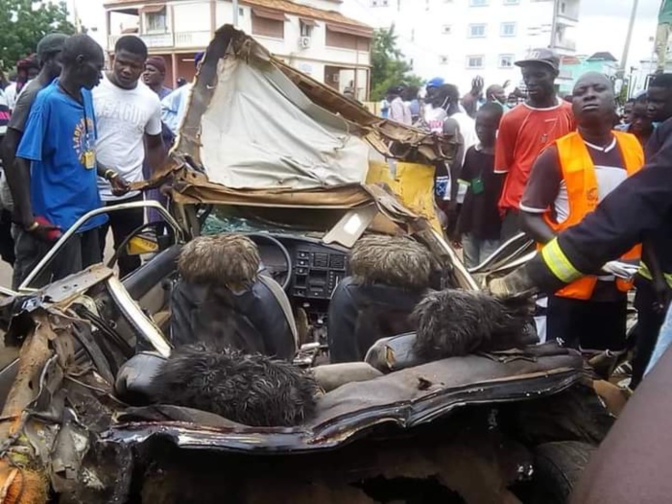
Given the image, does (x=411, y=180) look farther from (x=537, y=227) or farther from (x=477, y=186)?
(x=537, y=227)

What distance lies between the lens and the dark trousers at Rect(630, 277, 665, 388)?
10.7 ft

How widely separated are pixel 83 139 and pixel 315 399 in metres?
3.44

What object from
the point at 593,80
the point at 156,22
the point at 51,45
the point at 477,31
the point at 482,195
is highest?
the point at 477,31

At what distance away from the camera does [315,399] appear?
74.8 inches

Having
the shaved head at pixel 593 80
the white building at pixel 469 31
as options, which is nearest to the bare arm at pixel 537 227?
the shaved head at pixel 593 80

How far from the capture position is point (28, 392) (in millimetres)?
2146

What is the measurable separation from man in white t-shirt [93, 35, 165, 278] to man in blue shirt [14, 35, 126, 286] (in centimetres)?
54

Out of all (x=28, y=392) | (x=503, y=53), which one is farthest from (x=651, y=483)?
(x=503, y=53)

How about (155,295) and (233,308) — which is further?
(155,295)

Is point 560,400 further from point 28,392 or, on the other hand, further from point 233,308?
point 28,392

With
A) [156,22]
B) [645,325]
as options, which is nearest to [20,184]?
[645,325]

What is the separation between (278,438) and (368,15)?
209 ft

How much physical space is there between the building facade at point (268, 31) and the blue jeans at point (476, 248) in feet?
79.6

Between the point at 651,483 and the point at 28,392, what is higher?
the point at 651,483
